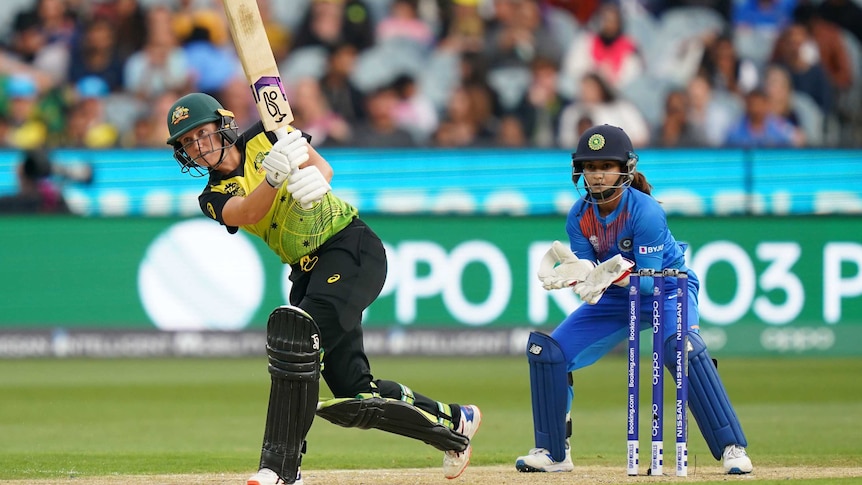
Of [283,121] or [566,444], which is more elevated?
[283,121]

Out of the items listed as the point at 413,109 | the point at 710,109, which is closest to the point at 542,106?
the point at 413,109

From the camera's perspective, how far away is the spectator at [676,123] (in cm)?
1420

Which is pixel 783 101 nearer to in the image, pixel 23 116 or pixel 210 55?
pixel 210 55

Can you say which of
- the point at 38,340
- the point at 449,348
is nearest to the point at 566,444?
the point at 449,348

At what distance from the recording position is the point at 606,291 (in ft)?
21.1

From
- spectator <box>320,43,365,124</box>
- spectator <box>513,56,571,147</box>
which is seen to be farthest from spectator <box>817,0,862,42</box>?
spectator <box>320,43,365,124</box>

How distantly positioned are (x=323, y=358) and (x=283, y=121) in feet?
3.34

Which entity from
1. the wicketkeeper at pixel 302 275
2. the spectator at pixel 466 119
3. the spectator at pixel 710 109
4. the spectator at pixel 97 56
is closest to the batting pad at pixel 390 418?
the wicketkeeper at pixel 302 275

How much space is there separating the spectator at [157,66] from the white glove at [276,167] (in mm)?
9182

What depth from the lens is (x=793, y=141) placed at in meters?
14.4

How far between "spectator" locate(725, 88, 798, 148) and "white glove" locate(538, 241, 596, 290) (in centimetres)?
856

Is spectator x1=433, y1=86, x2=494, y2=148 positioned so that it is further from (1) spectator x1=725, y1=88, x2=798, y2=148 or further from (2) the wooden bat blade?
(2) the wooden bat blade

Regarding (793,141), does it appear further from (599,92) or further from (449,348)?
(449,348)

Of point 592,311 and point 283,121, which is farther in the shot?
Answer: point 592,311
